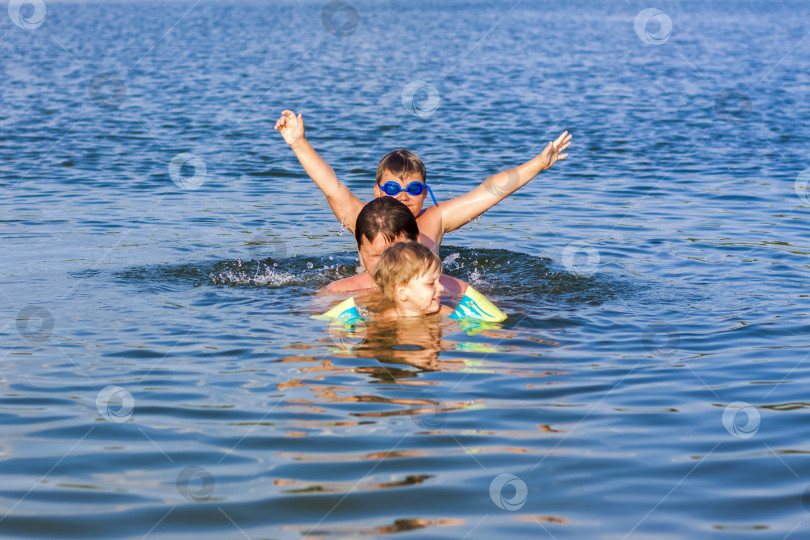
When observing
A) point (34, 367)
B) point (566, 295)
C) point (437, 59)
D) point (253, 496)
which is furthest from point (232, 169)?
point (437, 59)

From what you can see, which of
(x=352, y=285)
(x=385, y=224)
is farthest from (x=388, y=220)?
(x=352, y=285)

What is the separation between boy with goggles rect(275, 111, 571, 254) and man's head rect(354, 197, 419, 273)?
540 mm

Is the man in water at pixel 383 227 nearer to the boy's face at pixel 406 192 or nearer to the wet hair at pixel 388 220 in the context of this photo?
the wet hair at pixel 388 220

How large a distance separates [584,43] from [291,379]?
33578 mm

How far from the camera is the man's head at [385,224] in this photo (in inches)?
309

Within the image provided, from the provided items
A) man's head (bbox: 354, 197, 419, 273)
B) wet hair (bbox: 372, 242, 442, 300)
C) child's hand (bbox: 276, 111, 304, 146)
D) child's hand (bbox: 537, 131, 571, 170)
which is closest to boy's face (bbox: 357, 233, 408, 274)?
man's head (bbox: 354, 197, 419, 273)

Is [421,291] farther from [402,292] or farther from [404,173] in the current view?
[404,173]

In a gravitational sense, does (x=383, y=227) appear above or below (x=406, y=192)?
below

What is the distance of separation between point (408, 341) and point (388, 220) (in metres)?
1.21

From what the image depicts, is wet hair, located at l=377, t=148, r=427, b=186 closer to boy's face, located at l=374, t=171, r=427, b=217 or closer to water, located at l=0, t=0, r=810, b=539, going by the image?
boy's face, located at l=374, t=171, r=427, b=217

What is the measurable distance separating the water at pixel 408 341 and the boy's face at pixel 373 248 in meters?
0.72

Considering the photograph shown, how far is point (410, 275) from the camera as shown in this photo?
716 cm

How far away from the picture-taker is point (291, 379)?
626 cm

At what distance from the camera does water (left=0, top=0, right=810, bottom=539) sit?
4.63m
